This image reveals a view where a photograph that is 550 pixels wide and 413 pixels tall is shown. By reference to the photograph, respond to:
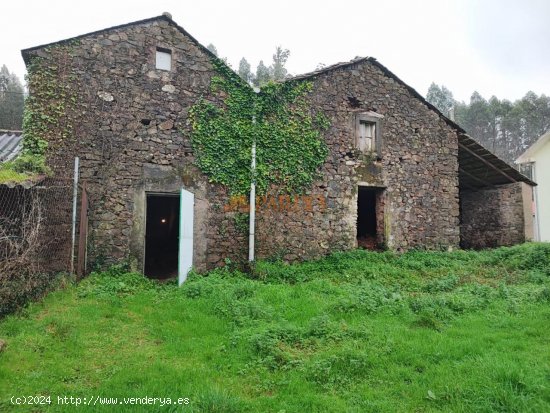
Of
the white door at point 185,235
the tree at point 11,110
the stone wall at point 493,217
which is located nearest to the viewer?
the white door at point 185,235

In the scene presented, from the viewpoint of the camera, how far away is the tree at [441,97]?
146 feet

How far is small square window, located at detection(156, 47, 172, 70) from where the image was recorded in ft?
28.5

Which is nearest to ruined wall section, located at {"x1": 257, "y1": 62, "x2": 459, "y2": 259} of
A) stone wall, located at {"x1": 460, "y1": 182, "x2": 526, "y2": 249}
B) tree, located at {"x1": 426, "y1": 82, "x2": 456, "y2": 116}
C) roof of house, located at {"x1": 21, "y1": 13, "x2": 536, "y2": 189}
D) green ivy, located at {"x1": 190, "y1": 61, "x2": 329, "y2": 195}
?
roof of house, located at {"x1": 21, "y1": 13, "x2": 536, "y2": 189}

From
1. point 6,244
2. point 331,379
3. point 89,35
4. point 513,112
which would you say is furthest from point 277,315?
point 513,112

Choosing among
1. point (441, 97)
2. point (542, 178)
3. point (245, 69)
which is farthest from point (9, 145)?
point (441, 97)

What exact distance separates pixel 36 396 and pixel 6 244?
3708 mm

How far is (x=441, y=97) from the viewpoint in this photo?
45844 mm

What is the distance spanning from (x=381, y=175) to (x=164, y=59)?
6.47 meters

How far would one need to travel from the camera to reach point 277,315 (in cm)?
576

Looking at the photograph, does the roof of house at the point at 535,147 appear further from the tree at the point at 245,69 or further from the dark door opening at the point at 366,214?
the tree at the point at 245,69

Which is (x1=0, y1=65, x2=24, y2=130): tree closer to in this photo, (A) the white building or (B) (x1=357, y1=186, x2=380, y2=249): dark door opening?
(B) (x1=357, y1=186, x2=380, y2=249): dark door opening

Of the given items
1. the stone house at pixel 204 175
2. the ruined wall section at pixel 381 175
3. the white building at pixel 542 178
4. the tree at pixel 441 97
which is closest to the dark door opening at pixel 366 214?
the stone house at pixel 204 175

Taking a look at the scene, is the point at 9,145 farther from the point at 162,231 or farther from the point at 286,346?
the point at 286,346

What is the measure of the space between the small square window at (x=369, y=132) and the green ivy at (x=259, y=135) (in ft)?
3.89
